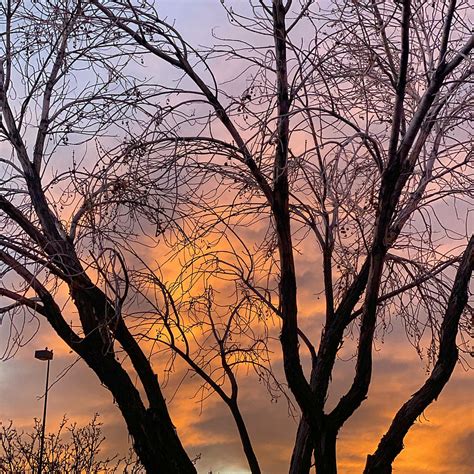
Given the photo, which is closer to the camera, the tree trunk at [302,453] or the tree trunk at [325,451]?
the tree trunk at [325,451]

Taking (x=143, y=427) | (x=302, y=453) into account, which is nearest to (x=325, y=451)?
(x=302, y=453)

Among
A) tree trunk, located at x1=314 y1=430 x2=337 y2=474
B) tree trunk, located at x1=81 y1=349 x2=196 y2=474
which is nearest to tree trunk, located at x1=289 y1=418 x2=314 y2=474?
tree trunk, located at x1=314 y1=430 x2=337 y2=474

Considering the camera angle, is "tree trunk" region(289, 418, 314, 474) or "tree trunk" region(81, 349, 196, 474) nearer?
"tree trunk" region(81, 349, 196, 474)

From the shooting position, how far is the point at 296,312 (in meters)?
5.47

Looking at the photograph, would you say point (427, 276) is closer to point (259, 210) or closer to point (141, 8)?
point (259, 210)

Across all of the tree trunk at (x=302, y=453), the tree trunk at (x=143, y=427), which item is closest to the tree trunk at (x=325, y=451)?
the tree trunk at (x=302, y=453)

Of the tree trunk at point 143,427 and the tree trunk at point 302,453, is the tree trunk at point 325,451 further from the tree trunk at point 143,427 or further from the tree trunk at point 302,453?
the tree trunk at point 143,427

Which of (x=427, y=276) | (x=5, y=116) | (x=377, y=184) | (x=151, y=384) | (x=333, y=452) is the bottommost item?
(x=333, y=452)

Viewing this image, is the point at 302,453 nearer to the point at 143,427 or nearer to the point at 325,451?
the point at 325,451

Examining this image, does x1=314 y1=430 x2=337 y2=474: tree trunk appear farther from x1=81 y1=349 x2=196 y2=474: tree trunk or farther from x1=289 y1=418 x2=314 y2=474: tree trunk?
x1=81 y1=349 x2=196 y2=474: tree trunk

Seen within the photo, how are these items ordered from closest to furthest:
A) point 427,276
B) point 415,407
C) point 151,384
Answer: point 415,407 → point 151,384 → point 427,276

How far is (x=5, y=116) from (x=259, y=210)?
6.81 ft

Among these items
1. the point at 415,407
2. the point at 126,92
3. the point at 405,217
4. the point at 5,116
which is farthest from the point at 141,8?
the point at 415,407

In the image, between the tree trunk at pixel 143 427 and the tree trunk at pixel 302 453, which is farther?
the tree trunk at pixel 302 453
